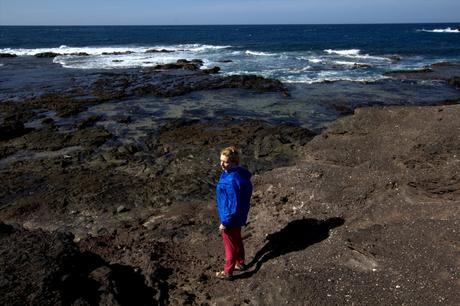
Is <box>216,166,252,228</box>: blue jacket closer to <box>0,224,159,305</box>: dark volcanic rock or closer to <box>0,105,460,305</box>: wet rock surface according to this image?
<box>0,105,460,305</box>: wet rock surface

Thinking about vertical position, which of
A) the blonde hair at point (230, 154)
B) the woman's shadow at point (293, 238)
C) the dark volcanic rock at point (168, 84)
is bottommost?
the woman's shadow at point (293, 238)

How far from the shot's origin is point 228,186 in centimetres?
559

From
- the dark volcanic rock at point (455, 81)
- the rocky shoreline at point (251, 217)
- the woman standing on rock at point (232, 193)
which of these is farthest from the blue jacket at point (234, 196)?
the dark volcanic rock at point (455, 81)

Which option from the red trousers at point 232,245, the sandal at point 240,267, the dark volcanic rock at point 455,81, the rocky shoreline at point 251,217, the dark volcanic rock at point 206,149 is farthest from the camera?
the dark volcanic rock at point 455,81

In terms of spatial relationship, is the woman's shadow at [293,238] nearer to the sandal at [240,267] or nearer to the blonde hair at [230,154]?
the sandal at [240,267]

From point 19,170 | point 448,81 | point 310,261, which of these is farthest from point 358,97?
point 310,261

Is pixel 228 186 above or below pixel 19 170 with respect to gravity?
above

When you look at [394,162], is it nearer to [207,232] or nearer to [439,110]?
[439,110]

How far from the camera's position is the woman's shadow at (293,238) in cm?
623

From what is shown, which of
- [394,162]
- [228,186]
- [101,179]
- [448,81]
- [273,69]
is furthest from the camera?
[273,69]

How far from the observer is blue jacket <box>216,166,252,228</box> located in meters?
5.57

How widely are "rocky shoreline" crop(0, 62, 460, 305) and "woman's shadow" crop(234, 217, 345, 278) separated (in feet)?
0.10

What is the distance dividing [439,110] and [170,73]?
2458cm

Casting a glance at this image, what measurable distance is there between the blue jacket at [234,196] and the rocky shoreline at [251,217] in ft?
2.81
